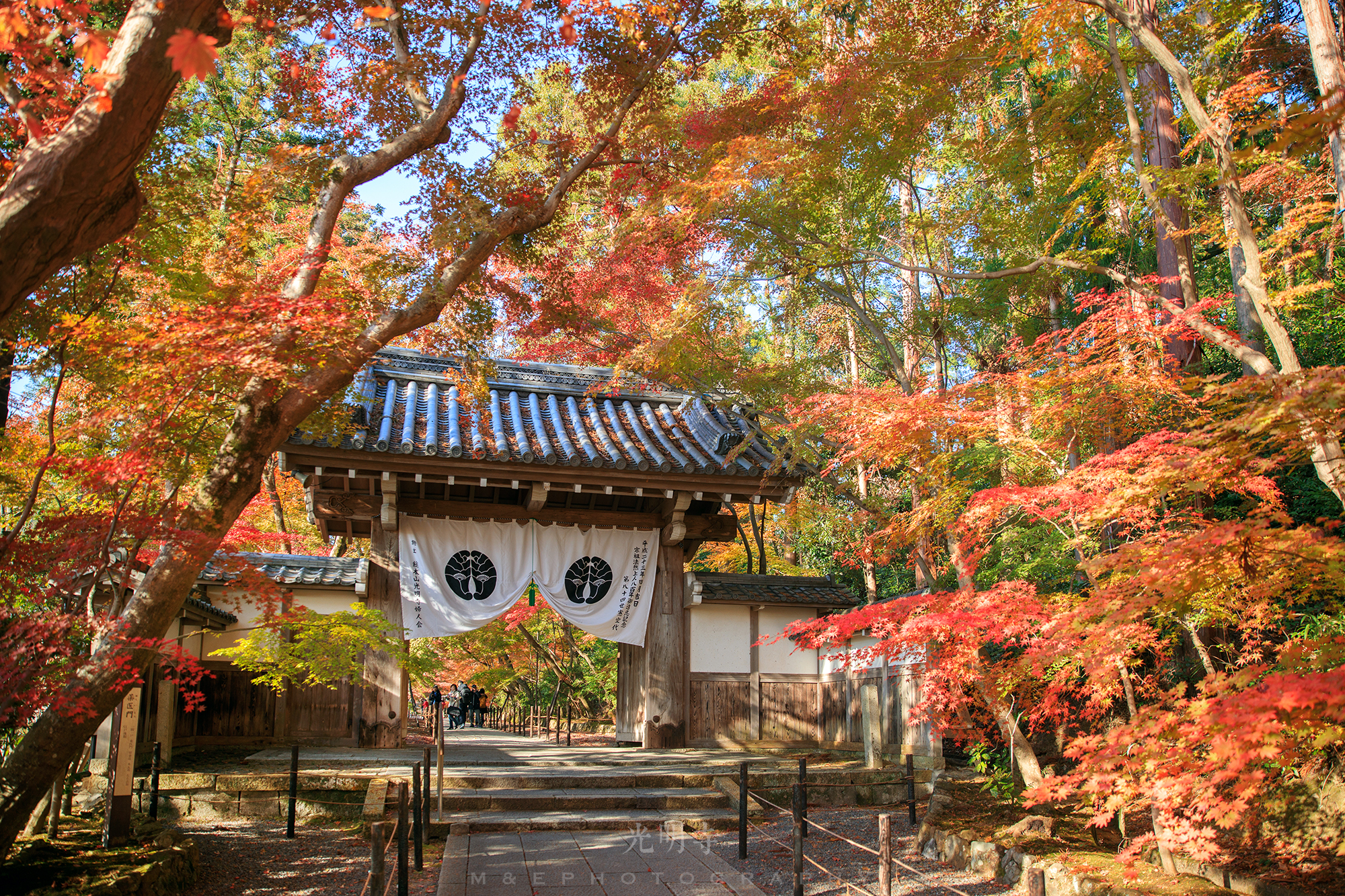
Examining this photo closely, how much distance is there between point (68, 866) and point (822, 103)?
9.87 m

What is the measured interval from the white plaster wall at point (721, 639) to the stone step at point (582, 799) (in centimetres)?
311

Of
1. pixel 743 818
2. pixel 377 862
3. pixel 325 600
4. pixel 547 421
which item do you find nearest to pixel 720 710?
pixel 547 421

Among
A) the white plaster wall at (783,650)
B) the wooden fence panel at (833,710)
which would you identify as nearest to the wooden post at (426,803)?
the white plaster wall at (783,650)

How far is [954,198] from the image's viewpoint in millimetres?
14203

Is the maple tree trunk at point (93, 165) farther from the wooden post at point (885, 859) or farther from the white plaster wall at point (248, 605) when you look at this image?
the white plaster wall at point (248, 605)

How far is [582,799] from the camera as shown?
842 centimetres

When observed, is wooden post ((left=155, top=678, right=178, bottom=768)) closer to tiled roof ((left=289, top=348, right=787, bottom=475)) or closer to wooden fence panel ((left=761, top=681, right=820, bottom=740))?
tiled roof ((left=289, top=348, right=787, bottom=475))

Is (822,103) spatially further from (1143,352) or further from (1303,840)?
(1303,840)

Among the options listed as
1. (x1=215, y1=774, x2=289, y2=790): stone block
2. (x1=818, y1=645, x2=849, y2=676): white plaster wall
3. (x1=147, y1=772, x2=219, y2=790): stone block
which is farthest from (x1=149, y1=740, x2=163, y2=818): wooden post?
(x1=818, y1=645, x2=849, y2=676): white plaster wall

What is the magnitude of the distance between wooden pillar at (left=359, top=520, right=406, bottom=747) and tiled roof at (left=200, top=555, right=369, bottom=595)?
18 cm

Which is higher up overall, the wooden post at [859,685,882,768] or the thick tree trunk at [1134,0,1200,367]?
the thick tree trunk at [1134,0,1200,367]

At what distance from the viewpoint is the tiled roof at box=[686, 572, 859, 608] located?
11.9 m

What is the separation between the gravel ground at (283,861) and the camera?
6195 millimetres

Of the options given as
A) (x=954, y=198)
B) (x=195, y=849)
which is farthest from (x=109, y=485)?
(x=954, y=198)
